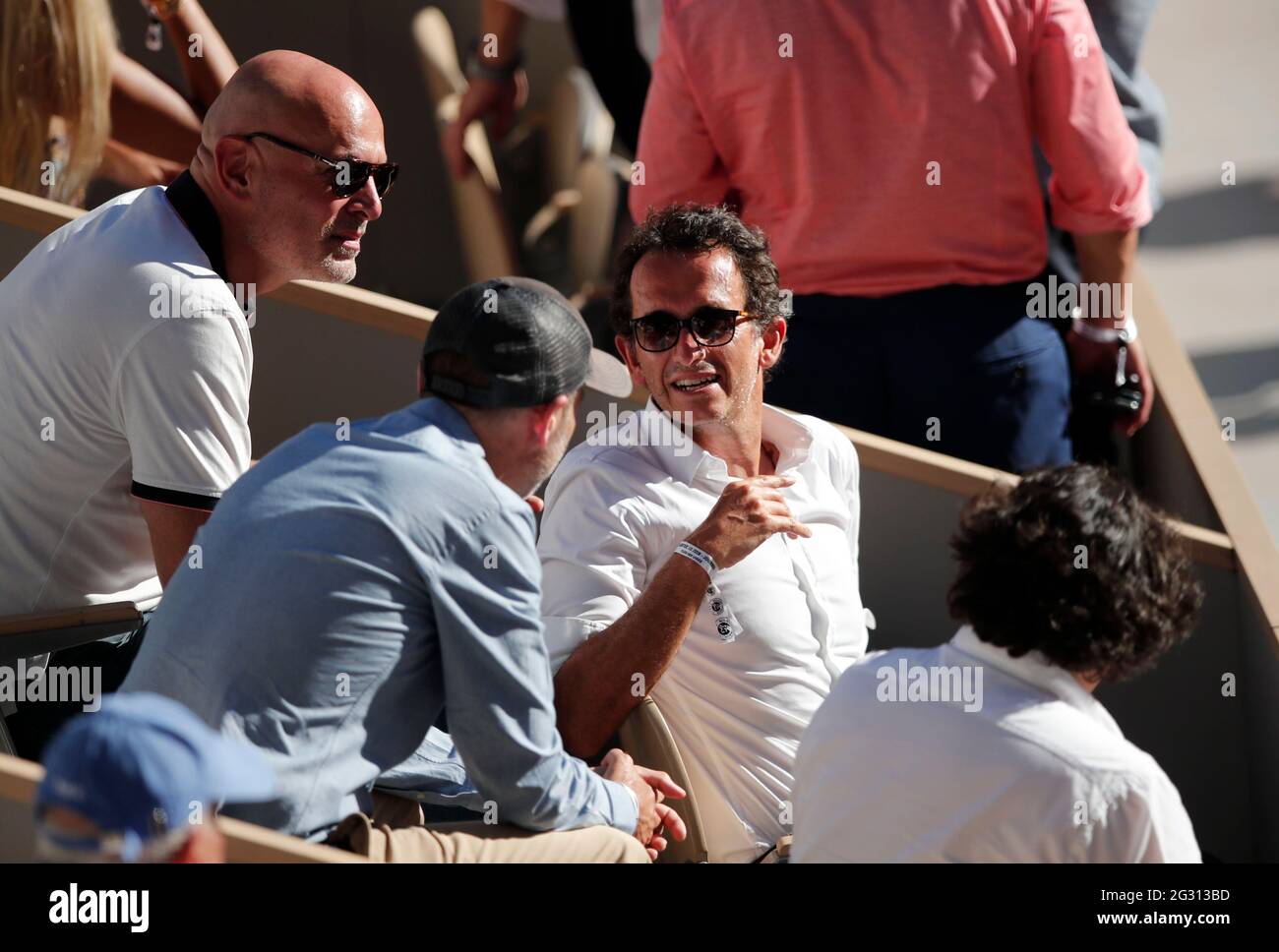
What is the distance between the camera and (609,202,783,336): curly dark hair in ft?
9.57

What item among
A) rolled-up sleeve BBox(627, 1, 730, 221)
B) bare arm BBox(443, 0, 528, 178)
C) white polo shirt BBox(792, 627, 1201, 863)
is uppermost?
bare arm BBox(443, 0, 528, 178)

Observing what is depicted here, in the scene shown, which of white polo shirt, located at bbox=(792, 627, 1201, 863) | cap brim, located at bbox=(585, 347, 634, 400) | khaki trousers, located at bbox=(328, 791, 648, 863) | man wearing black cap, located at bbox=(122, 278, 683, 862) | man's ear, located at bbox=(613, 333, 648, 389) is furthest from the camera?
man's ear, located at bbox=(613, 333, 648, 389)

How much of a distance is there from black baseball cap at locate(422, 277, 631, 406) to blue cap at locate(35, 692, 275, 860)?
729 millimetres

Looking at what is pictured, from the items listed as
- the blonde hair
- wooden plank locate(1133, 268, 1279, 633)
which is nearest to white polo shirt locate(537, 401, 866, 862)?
wooden plank locate(1133, 268, 1279, 633)

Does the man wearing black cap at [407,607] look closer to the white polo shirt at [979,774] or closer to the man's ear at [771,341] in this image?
the white polo shirt at [979,774]

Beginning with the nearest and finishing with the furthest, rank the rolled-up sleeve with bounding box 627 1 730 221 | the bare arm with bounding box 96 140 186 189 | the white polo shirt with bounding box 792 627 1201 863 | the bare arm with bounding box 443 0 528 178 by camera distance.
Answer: the white polo shirt with bounding box 792 627 1201 863, the rolled-up sleeve with bounding box 627 1 730 221, the bare arm with bounding box 96 140 186 189, the bare arm with bounding box 443 0 528 178

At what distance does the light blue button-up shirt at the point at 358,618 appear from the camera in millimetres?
1981

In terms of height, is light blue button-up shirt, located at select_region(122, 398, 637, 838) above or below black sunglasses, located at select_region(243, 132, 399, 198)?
below

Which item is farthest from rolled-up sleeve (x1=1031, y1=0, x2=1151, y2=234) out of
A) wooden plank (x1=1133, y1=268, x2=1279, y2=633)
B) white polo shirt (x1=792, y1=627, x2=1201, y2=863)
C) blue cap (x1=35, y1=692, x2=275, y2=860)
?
blue cap (x1=35, y1=692, x2=275, y2=860)

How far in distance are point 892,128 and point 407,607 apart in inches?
74.2

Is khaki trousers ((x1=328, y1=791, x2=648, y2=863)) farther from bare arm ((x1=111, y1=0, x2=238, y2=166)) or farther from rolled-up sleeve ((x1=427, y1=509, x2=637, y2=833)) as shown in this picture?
bare arm ((x1=111, y1=0, x2=238, y2=166))

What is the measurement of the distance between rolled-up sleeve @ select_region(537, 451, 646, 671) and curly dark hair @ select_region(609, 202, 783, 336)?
0.34 meters

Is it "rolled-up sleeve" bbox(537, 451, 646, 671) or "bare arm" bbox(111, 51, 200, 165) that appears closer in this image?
"rolled-up sleeve" bbox(537, 451, 646, 671)
